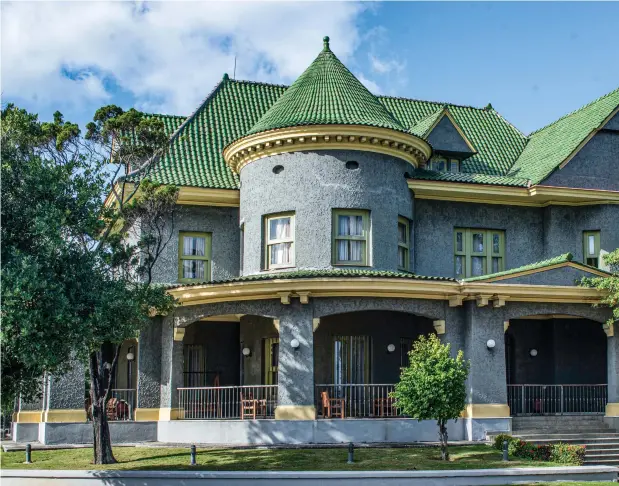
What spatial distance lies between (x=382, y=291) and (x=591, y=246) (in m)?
9.53

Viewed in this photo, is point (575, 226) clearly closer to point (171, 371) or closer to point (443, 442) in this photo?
point (443, 442)

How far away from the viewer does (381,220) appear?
25.3 metres

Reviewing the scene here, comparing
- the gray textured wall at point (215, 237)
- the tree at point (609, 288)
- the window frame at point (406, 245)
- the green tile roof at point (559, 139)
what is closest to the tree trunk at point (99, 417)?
the gray textured wall at point (215, 237)

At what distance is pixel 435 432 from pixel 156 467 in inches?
304

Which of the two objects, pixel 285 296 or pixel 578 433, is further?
pixel 578 433

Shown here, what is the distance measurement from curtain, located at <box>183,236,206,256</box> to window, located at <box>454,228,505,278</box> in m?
8.32

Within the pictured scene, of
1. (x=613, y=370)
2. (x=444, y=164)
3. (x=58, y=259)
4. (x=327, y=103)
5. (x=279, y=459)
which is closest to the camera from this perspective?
(x=58, y=259)

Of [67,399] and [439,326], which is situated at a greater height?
[439,326]

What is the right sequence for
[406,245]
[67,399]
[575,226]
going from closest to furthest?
[67,399] < [406,245] < [575,226]

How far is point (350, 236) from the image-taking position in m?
25.2

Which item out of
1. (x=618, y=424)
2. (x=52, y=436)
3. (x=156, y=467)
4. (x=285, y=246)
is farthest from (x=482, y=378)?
(x=52, y=436)

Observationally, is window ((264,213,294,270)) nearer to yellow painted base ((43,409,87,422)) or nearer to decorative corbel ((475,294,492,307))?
decorative corbel ((475,294,492,307))

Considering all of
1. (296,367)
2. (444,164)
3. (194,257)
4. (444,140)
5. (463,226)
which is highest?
(444,140)

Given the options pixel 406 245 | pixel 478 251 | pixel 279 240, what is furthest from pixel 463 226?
pixel 279 240
